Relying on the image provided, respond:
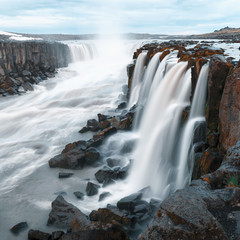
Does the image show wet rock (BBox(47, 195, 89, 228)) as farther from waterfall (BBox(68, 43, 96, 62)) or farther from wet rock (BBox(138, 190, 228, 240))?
waterfall (BBox(68, 43, 96, 62))

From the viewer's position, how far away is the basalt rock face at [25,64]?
3117cm

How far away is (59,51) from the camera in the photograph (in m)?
45.4

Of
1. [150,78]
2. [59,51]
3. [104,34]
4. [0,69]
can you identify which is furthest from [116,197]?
[104,34]

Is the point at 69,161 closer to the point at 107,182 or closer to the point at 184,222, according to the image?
the point at 107,182

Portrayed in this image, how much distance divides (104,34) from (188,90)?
9061 cm

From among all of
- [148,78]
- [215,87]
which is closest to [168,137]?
[215,87]

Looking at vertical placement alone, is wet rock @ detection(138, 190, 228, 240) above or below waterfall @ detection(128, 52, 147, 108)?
above

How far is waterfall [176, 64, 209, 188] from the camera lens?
9.70 meters

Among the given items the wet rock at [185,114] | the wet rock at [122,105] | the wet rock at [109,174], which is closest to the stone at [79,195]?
the wet rock at [109,174]

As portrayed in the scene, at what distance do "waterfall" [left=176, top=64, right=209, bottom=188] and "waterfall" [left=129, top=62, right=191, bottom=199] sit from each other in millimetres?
430

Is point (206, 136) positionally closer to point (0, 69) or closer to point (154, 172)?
point (154, 172)

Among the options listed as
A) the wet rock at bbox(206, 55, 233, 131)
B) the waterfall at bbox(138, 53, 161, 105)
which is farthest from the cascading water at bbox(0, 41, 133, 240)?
the wet rock at bbox(206, 55, 233, 131)

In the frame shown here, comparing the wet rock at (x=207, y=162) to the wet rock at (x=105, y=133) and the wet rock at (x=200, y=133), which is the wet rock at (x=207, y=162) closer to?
the wet rock at (x=200, y=133)

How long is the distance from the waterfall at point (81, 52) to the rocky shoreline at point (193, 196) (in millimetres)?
37674
